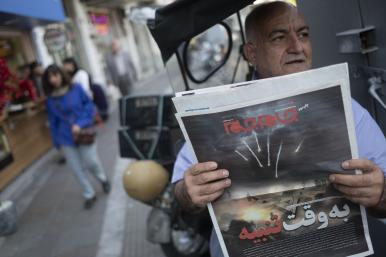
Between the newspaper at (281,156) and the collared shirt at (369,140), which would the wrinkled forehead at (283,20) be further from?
the newspaper at (281,156)

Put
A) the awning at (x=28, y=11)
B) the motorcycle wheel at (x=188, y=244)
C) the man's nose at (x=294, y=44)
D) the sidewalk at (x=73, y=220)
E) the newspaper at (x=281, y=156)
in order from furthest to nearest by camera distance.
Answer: the awning at (x=28, y=11)
the motorcycle wheel at (x=188, y=244)
the sidewalk at (x=73, y=220)
the man's nose at (x=294, y=44)
the newspaper at (x=281, y=156)

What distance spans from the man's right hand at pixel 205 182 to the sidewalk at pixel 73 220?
750 millimetres

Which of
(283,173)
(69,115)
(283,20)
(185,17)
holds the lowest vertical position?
(69,115)

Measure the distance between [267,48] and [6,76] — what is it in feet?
11.9

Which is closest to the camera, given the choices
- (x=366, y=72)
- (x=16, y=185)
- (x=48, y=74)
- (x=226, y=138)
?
(x=226, y=138)

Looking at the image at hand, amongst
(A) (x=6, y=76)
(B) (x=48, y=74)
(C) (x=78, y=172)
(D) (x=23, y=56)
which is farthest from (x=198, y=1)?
(D) (x=23, y=56)

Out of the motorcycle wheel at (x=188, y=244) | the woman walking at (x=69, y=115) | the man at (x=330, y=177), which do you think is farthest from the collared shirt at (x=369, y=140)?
the woman walking at (x=69, y=115)

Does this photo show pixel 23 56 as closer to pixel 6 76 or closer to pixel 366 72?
pixel 6 76

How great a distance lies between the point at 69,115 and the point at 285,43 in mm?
4123

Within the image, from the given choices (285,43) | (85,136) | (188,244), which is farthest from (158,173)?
(85,136)

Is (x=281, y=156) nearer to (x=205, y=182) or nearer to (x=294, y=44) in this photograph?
(x=205, y=182)

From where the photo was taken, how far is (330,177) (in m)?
1.40

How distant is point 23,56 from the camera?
34.0 ft

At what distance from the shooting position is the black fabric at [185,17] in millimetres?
1901
